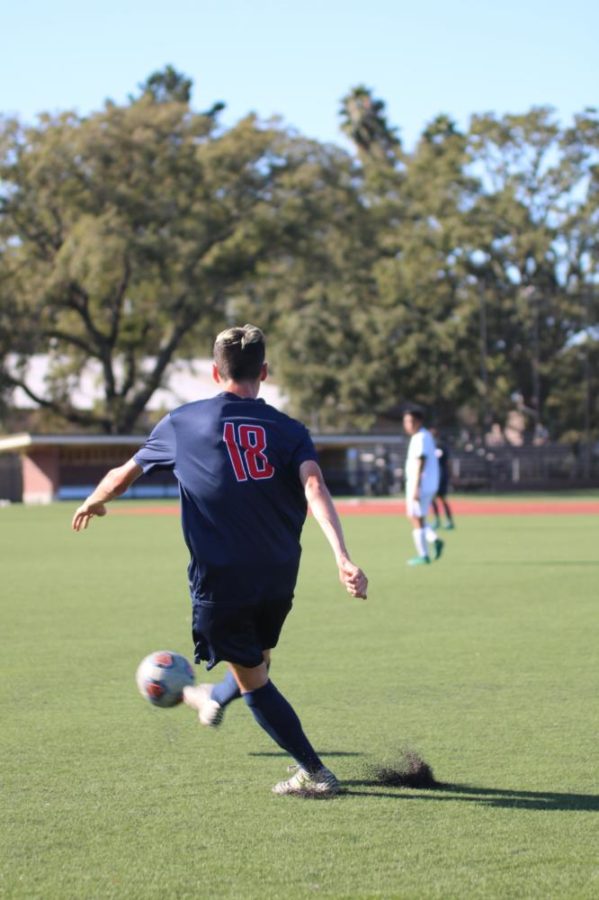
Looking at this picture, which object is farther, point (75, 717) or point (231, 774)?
point (75, 717)

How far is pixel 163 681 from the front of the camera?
603 centimetres

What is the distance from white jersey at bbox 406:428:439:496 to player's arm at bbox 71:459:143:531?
11300 millimetres

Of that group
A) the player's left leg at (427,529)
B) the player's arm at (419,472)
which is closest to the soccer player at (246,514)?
the player's arm at (419,472)

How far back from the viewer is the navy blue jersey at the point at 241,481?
5336 mm

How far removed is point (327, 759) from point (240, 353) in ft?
6.84

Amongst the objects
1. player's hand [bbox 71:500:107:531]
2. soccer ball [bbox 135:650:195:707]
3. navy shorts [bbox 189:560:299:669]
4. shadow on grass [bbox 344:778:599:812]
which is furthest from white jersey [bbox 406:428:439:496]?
navy shorts [bbox 189:560:299:669]

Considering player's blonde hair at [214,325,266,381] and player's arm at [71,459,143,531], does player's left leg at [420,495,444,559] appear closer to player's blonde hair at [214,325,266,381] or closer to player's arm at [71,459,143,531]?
player's arm at [71,459,143,531]

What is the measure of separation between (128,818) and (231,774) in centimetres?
90

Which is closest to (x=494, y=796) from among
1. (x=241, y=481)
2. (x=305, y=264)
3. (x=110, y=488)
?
(x=241, y=481)

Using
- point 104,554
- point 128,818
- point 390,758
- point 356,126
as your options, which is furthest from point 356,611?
point 356,126

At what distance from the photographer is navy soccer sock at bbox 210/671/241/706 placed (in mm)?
6082

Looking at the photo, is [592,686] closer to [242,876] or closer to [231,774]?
[231,774]

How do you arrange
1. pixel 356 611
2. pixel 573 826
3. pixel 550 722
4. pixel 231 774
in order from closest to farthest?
pixel 573 826, pixel 231 774, pixel 550 722, pixel 356 611

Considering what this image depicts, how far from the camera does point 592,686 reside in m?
8.27
